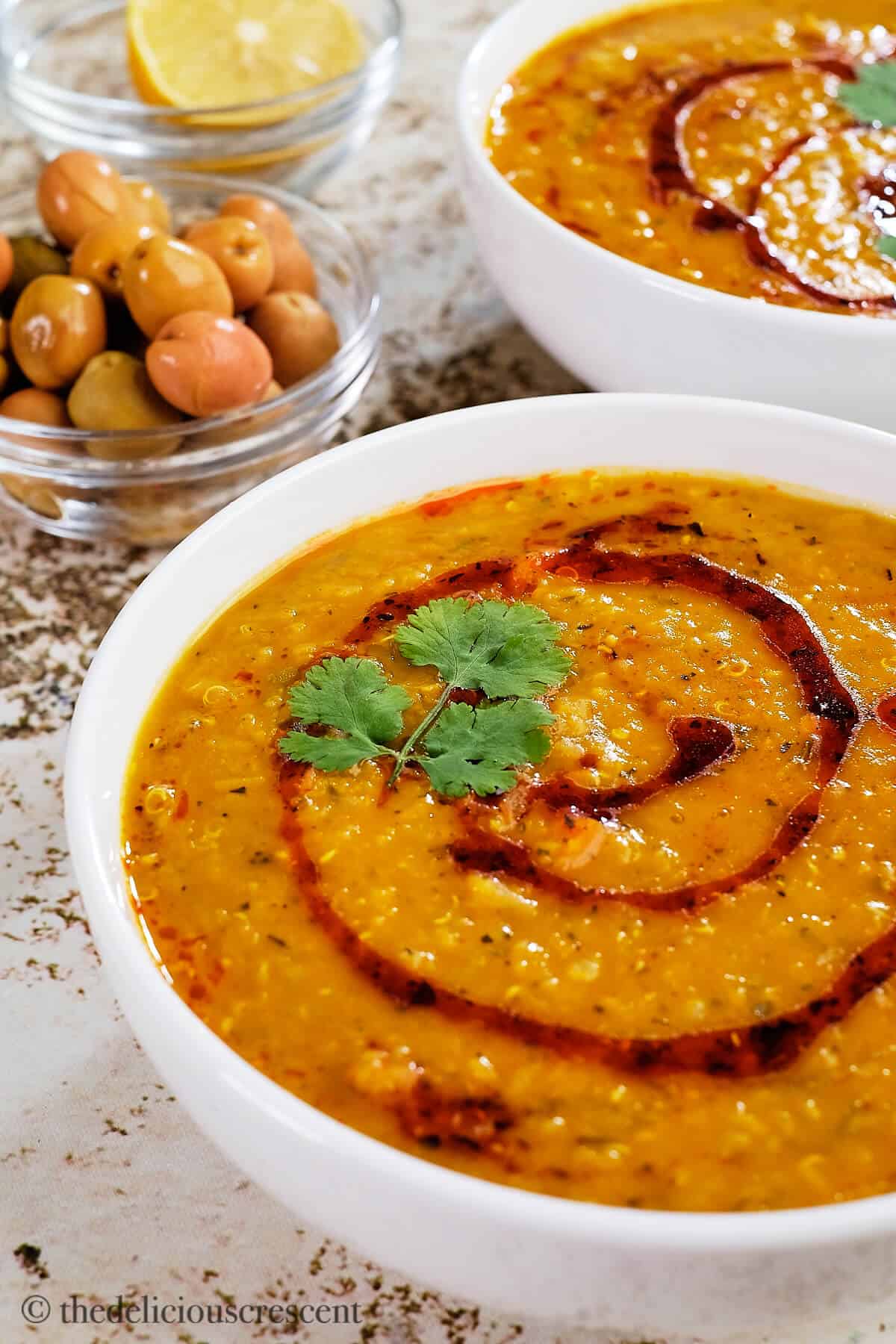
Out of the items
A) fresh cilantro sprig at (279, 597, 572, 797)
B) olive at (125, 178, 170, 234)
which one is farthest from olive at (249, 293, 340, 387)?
fresh cilantro sprig at (279, 597, 572, 797)

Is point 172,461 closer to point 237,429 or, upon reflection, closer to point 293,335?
point 237,429

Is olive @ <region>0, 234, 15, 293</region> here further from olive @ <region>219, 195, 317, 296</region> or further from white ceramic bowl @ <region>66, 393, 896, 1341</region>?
white ceramic bowl @ <region>66, 393, 896, 1341</region>

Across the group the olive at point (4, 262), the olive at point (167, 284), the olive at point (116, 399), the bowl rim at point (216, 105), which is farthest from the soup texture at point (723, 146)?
the olive at point (4, 262)

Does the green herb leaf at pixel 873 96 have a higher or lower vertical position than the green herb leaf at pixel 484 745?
higher

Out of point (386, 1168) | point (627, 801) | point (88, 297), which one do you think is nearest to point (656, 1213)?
point (386, 1168)

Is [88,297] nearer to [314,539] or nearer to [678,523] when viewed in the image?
[314,539]

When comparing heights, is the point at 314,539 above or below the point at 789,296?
below

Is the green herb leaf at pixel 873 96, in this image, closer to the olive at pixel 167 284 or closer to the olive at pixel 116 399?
the olive at pixel 167 284
